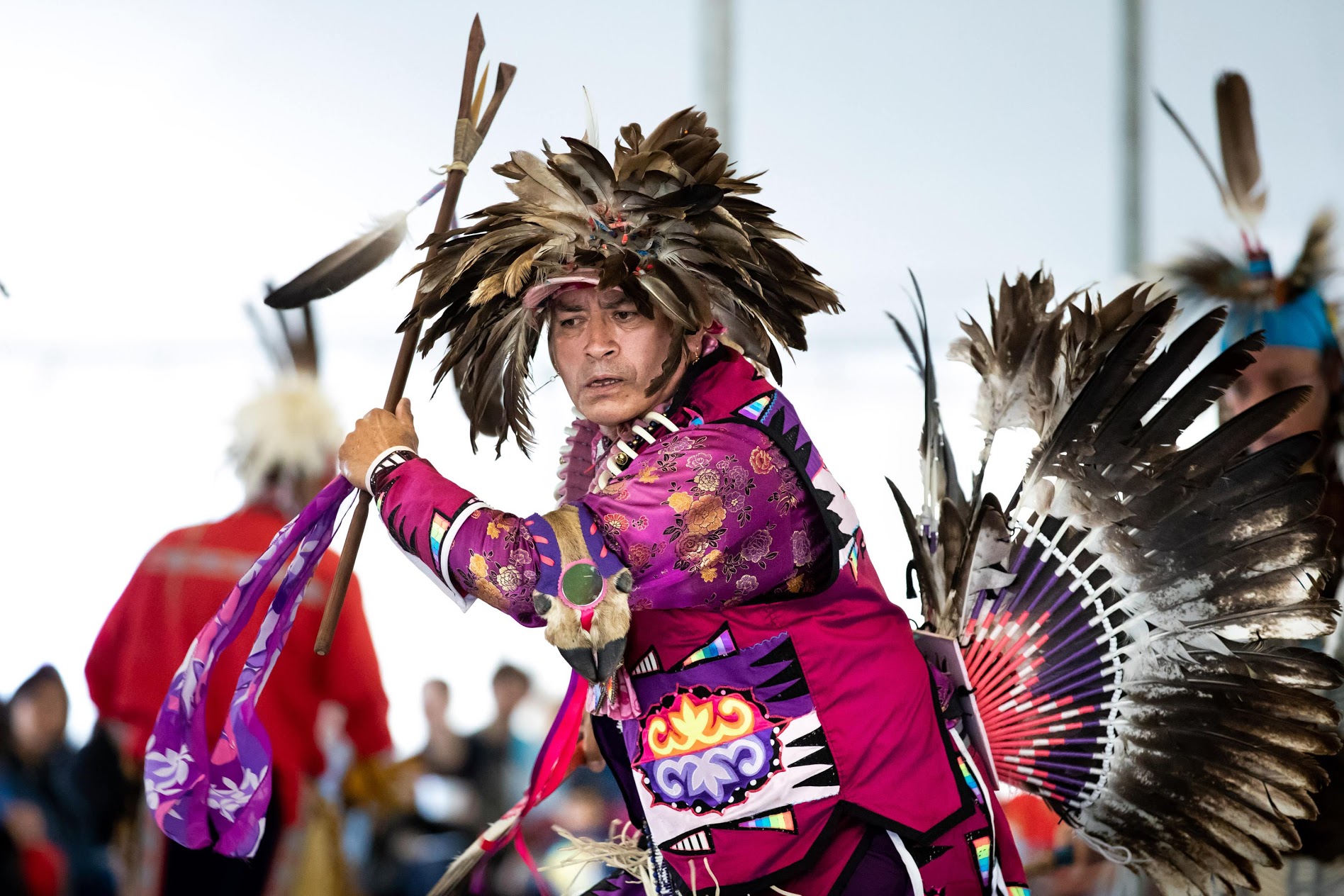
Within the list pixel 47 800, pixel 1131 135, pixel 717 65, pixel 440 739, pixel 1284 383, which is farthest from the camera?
pixel 1131 135

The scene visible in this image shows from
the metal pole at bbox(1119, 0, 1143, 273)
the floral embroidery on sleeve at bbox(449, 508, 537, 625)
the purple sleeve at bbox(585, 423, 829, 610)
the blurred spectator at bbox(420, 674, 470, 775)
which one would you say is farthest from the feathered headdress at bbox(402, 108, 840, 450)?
the metal pole at bbox(1119, 0, 1143, 273)

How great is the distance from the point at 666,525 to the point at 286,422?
206 centimetres

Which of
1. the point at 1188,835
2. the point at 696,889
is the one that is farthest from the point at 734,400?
the point at 1188,835

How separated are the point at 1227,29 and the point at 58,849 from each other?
178 inches

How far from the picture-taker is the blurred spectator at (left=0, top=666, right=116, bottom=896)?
313cm

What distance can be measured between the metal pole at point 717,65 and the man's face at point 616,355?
7.27ft

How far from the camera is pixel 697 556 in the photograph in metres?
1.52

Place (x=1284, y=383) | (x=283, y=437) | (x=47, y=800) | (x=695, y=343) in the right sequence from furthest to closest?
1. (x=283, y=437)
2. (x=47, y=800)
3. (x=1284, y=383)
4. (x=695, y=343)

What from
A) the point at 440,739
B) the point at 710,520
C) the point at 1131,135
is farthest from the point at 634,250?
the point at 1131,135

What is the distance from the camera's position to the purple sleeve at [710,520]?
4.95 ft

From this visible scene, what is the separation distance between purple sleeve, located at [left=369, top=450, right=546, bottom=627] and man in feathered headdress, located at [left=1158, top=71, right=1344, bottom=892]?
6.31 ft

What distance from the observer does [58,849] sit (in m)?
3.15

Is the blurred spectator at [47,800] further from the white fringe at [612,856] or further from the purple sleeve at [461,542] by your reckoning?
the purple sleeve at [461,542]

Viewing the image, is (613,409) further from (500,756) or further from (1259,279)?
(1259,279)
